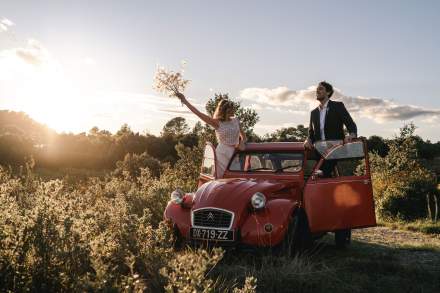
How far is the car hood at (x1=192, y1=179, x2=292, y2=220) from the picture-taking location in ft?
23.1

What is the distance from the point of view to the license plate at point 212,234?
6.87 metres

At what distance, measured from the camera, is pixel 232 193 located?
7.24 meters

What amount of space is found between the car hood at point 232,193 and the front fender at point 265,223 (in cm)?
21

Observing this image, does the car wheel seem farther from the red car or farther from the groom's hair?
the groom's hair

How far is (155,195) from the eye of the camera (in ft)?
35.8

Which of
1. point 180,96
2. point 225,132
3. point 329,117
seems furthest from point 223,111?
point 329,117

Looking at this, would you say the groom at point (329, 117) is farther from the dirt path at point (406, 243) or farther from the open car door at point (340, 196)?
the dirt path at point (406, 243)

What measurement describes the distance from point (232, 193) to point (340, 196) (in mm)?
1869

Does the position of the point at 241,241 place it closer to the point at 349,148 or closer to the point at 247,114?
the point at 349,148

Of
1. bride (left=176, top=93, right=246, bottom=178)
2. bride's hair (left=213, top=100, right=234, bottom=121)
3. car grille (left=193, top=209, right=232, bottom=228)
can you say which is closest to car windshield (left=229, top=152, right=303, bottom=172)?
bride (left=176, top=93, right=246, bottom=178)

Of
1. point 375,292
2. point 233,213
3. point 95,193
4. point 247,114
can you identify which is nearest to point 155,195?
point 95,193

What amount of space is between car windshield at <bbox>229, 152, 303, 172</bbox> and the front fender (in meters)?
1.32

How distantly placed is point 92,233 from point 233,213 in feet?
6.84

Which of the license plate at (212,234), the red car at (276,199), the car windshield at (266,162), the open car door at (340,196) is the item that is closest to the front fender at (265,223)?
the red car at (276,199)
